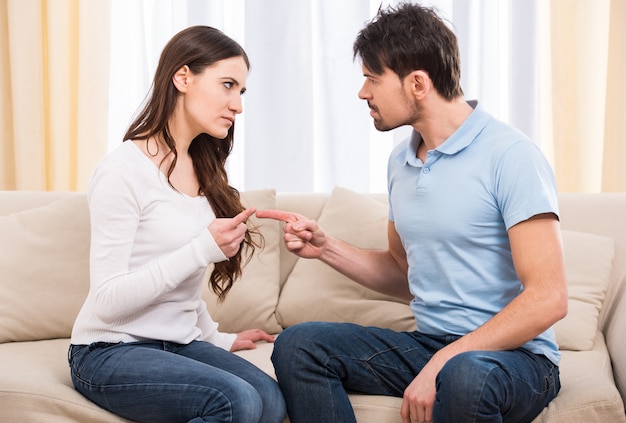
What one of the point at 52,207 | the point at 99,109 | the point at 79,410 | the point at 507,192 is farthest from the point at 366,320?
the point at 99,109

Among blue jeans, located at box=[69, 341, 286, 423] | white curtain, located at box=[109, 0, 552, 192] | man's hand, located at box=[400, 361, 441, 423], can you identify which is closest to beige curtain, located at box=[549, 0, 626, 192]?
white curtain, located at box=[109, 0, 552, 192]

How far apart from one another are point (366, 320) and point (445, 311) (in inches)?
18.5

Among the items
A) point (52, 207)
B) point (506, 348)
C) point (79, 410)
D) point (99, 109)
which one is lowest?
point (79, 410)

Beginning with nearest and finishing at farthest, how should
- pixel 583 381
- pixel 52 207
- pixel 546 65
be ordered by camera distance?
pixel 583 381, pixel 52 207, pixel 546 65

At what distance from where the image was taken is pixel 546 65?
2.92 meters

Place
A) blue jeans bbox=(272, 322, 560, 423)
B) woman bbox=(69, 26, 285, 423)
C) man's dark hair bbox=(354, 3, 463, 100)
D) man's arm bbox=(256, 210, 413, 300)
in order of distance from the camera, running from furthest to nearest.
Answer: man's arm bbox=(256, 210, 413, 300) < man's dark hair bbox=(354, 3, 463, 100) < woman bbox=(69, 26, 285, 423) < blue jeans bbox=(272, 322, 560, 423)

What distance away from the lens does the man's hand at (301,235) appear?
187 centimetres

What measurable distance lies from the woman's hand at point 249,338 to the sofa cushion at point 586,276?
80cm

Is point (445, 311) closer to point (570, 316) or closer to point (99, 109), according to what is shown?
point (570, 316)

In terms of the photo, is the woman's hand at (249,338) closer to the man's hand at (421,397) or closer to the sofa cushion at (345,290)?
the sofa cushion at (345,290)

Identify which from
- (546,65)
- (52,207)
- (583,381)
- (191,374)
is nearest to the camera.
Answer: (191,374)

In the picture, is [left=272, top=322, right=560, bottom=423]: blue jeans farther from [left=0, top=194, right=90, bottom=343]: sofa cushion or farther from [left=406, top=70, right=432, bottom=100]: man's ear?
[left=0, top=194, right=90, bottom=343]: sofa cushion

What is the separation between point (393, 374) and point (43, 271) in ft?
3.68

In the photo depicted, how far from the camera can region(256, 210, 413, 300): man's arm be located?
1.92 m
